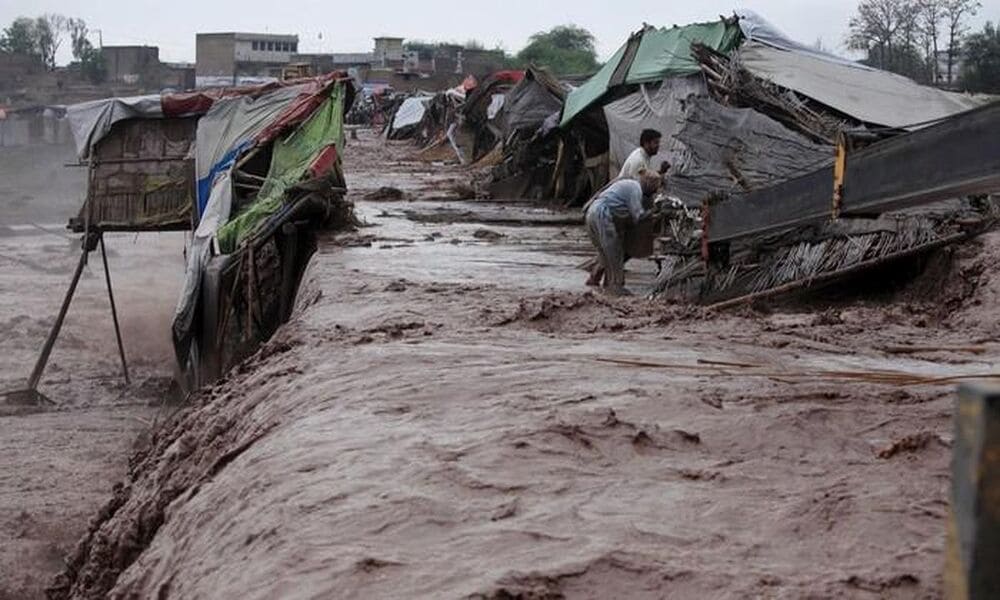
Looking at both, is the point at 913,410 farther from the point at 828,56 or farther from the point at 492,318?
the point at 828,56

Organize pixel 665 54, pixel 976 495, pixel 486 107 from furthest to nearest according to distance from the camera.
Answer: pixel 486 107 < pixel 665 54 < pixel 976 495

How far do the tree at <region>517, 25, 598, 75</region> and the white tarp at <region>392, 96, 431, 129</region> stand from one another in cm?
1783

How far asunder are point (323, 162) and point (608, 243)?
4.11 meters

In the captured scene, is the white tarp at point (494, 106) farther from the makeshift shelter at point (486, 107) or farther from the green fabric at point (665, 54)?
the green fabric at point (665, 54)

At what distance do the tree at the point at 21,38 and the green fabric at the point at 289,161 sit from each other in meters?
65.9

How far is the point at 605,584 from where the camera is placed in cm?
296

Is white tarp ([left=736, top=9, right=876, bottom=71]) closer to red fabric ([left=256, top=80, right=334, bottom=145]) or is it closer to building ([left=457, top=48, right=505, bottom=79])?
red fabric ([left=256, top=80, right=334, bottom=145])

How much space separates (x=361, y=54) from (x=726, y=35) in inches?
2878

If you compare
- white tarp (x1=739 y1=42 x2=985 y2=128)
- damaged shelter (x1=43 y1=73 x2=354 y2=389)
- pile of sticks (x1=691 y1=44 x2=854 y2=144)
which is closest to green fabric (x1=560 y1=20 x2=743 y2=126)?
white tarp (x1=739 y1=42 x2=985 y2=128)

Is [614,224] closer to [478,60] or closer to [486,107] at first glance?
[486,107]

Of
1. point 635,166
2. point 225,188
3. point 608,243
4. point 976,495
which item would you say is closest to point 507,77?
point 225,188

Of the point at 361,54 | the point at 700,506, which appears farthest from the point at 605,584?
the point at 361,54

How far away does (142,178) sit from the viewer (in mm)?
14953

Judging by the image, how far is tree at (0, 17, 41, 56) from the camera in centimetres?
7506
